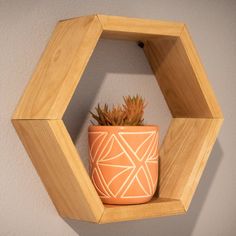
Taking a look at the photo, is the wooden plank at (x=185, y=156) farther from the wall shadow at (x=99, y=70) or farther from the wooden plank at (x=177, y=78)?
the wall shadow at (x=99, y=70)

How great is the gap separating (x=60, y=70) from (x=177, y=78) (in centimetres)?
27

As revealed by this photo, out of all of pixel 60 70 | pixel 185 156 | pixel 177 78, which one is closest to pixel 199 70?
pixel 177 78

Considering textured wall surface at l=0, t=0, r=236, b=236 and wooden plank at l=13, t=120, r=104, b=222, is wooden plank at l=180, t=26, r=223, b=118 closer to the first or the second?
textured wall surface at l=0, t=0, r=236, b=236

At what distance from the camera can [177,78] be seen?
104 cm

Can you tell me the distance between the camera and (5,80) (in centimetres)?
92

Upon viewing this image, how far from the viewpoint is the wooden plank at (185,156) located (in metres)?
0.99

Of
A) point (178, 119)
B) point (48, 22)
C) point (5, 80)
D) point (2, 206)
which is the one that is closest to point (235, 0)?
point (178, 119)

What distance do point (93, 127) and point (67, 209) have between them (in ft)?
0.48

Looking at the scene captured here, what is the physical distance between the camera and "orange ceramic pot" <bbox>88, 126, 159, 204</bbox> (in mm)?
902

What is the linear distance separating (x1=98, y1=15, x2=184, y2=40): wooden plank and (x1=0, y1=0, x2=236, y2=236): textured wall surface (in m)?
0.09

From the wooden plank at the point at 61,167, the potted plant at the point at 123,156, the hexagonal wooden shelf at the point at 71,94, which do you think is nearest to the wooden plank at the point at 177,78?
the hexagonal wooden shelf at the point at 71,94

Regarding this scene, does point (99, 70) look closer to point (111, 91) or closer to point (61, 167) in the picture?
point (111, 91)

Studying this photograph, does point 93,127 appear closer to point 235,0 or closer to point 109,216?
point 109,216

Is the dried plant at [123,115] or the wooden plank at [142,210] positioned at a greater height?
the dried plant at [123,115]
